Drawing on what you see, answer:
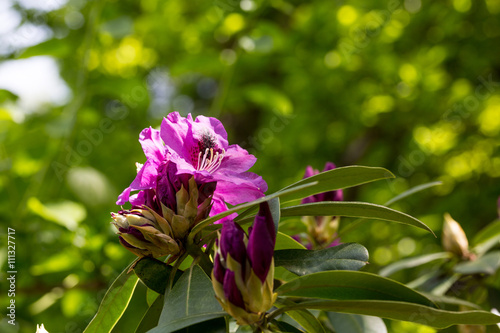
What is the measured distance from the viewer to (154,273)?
801 mm

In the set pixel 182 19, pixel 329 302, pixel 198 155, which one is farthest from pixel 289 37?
pixel 329 302


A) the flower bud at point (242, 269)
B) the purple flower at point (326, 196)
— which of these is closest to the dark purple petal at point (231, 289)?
the flower bud at point (242, 269)

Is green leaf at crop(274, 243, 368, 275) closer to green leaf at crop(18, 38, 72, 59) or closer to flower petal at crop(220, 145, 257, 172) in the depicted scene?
flower petal at crop(220, 145, 257, 172)

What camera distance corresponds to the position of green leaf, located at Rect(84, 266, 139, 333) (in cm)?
83

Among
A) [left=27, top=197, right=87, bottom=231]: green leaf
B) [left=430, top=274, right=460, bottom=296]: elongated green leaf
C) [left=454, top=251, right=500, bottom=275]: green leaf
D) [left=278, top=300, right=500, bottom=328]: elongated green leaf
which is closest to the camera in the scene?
[left=278, top=300, right=500, bottom=328]: elongated green leaf

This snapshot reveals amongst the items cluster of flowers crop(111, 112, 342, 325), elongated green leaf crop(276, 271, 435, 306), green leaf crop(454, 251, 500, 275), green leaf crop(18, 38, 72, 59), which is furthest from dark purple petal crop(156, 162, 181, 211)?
green leaf crop(18, 38, 72, 59)

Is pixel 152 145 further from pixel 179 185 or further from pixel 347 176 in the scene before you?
pixel 347 176

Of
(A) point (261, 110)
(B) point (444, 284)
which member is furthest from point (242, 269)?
(A) point (261, 110)

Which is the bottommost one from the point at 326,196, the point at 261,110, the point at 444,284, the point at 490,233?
the point at 261,110

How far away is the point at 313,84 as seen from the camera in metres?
3.61

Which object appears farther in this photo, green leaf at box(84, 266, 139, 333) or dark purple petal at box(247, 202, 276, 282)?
green leaf at box(84, 266, 139, 333)

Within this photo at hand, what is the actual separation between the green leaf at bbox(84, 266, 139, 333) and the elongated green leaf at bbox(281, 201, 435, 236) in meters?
0.32

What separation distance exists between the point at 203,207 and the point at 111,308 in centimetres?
24

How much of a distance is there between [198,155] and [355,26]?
8.66 feet
